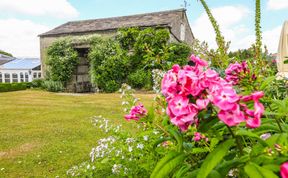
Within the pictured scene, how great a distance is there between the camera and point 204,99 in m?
1.07

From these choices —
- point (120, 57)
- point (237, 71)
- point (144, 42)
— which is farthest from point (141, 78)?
point (237, 71)

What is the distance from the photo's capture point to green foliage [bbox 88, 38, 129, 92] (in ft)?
62.0

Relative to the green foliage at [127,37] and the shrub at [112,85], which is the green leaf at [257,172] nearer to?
the shrub at [112,85]

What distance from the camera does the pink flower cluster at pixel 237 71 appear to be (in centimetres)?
159

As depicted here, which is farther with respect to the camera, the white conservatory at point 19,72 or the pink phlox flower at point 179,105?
the white conservatory at point 19,72

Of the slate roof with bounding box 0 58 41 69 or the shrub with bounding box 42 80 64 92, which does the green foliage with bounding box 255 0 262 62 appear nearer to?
the shrub with bounding box 42 80 64 92

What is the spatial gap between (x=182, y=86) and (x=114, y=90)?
59.6 feet

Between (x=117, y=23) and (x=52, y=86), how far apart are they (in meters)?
6.84

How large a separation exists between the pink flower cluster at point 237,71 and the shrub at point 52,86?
20.2 m

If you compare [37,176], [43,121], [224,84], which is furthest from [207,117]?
[43,121]

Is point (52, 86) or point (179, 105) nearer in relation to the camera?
point (179, 105)

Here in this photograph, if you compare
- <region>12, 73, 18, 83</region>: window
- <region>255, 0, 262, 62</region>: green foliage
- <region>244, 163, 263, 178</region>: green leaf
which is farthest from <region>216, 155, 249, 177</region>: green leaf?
<region>12, 73, 18, 83</region>: window

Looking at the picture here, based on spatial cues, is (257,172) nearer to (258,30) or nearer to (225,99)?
(225,99)

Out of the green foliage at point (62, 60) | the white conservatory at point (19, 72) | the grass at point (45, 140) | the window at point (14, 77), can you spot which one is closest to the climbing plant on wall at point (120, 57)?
the green foliage at point (62, 60)
